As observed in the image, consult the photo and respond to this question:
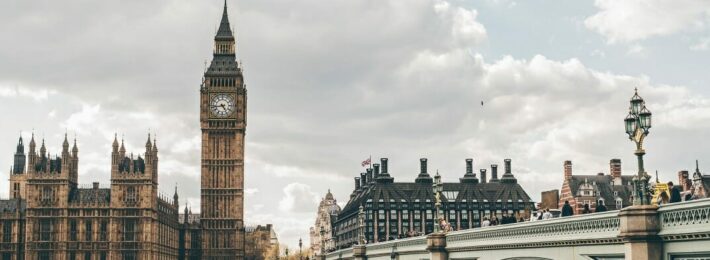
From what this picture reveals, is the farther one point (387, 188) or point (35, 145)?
point (387, 188)

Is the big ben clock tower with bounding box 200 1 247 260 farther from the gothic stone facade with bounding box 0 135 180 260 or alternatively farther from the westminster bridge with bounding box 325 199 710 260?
the westminster bridge with bounding box 325 199 710 260

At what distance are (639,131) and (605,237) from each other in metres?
3.66

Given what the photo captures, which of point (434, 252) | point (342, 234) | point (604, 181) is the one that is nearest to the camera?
point (434, 252)

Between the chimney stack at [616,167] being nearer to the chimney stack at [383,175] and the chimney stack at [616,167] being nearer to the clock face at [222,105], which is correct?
the chimney stack at [383,175]

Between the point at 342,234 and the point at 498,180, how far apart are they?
33.1 m

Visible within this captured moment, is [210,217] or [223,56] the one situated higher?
[223,56]

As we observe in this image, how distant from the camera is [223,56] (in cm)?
15912

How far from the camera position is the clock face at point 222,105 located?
512 feet

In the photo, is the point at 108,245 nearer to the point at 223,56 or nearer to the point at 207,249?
the point at 207,249

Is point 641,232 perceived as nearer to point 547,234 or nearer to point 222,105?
point 547,234

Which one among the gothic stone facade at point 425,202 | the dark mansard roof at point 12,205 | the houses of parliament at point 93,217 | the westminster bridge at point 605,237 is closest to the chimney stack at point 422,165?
the gothic stone facade at point 425,202

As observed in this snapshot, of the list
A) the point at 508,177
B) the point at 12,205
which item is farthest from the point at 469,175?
the point at 12,205

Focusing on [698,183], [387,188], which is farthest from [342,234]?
[698,183]

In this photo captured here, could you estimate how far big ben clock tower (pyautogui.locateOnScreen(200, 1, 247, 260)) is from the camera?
150875 mm
